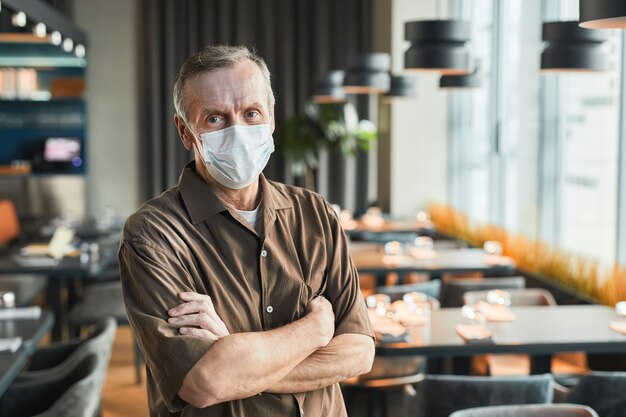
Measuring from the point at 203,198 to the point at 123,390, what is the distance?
4334mm

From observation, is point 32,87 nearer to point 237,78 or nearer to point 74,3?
point 74,3

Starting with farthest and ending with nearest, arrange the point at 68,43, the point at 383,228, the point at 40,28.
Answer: the point at 68,43 < the point at 383,228 < the point at 40,28

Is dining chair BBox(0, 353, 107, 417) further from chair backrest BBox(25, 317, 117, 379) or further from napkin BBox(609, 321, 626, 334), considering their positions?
napkin BBox(609, 321, 626, 334)

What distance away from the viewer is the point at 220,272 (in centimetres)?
178

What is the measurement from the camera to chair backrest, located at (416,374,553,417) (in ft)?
10.1

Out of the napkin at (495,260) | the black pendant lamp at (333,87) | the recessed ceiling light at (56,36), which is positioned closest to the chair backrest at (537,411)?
the napkin at (495,260)

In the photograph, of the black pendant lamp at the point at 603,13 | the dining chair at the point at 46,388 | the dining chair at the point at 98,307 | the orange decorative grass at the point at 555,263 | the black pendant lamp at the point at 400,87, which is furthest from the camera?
the black pendant lamp at the point at 400,87

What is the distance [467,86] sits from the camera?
654cm

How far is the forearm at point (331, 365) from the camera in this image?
5.91 feet

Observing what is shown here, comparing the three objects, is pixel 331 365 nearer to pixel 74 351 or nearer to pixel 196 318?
pixel 196 318

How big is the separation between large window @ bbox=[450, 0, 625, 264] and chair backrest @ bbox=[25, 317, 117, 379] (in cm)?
293

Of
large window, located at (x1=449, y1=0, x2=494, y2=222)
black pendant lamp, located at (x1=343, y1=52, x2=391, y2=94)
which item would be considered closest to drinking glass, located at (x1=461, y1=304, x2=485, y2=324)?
black pendant lamp, located at (x1=343, y1=52, x2=391, y2=94)

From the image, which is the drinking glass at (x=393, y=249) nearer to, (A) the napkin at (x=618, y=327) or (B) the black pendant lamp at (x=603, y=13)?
(A) the napkin at (x=618, y=327)

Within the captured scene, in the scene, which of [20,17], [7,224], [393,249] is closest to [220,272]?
[393,249]
